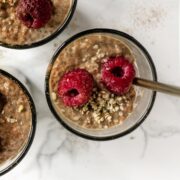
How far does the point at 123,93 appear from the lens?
1.47 meters

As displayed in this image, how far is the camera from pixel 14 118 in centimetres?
148

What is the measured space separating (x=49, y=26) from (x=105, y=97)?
268 millimetres

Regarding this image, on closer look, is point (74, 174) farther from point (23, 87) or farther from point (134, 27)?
point (134, 27)

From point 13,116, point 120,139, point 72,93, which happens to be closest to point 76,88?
point 72,93

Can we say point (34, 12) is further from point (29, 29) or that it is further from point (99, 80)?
point (99, 80)

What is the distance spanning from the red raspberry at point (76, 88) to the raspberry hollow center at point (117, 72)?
0.07m

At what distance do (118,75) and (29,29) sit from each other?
12.3 inches

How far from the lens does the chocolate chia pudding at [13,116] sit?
1474 mm

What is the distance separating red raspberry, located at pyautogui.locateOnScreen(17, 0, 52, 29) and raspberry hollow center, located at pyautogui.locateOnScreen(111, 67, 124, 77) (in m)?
0.24

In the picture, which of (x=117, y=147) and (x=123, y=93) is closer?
(x=123, y=93)

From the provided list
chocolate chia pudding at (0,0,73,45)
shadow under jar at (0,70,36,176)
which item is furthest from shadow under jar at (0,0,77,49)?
shadow under jar at (0,70,36,176)

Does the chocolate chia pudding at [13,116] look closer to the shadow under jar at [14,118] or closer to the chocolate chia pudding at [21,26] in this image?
the shadow under jar at [14,118]

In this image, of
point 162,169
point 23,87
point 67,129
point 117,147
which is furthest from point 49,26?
point 162,169

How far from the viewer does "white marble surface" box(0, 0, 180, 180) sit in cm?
159
